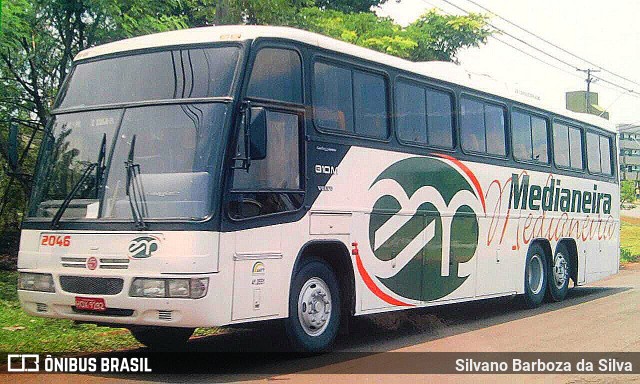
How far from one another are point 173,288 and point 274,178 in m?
1.70

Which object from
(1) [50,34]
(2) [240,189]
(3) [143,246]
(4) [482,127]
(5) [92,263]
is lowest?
(5) [92,263]

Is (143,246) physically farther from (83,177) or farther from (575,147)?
Answer: (575,147)

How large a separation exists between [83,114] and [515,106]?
26.2 feet

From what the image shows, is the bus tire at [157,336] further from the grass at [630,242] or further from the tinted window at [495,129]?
the grass at [630,242]

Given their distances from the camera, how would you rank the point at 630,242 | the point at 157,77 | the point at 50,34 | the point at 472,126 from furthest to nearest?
the point at 630,242 < the point at 50,34 < the point at 472,126 < the point at 157,77

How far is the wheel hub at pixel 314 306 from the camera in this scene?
367 inches

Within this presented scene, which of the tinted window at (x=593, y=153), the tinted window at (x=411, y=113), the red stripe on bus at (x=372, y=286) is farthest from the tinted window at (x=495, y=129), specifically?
the tinted window at (x=593, y=153)

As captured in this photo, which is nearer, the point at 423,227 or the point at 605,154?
the point at 423,227

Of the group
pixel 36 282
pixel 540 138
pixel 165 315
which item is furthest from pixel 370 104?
pixel 540 138

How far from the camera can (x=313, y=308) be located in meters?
9.47

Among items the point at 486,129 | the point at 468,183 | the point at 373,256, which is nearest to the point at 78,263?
the point at 373,256

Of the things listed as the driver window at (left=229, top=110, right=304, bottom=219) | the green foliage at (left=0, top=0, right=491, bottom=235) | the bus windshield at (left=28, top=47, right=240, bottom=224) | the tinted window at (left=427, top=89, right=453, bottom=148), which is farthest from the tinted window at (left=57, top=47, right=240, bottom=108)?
the tinted window at (left=427, top=89, right=453, bottom=148)

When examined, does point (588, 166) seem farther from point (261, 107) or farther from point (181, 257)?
point (181, 257)

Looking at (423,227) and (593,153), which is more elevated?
(593,153)
